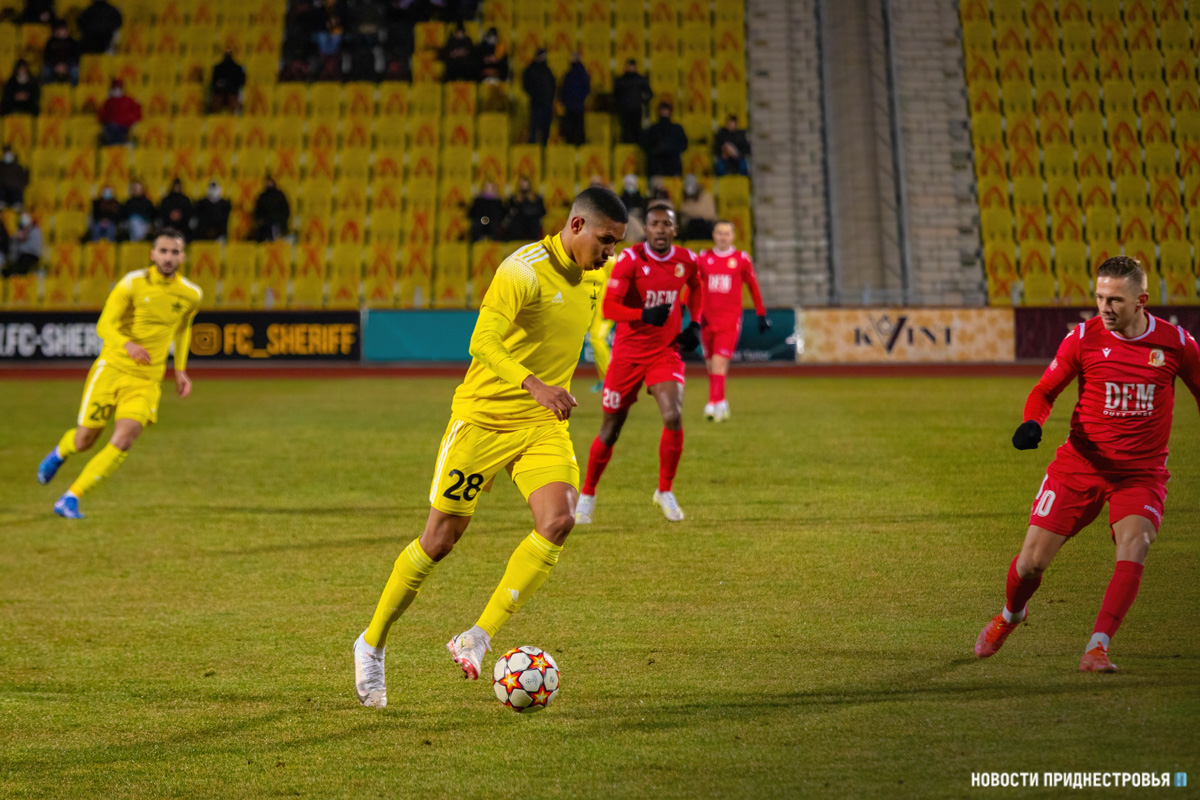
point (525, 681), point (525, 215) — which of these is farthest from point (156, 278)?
point (525, 215)

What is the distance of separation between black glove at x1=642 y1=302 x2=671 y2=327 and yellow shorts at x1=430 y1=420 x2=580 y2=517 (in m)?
3.50

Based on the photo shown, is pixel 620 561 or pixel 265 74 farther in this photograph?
pixel 265 74

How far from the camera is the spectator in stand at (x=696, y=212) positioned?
2439 cm

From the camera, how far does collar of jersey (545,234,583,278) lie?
18.1 feet

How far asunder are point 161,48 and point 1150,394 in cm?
2829

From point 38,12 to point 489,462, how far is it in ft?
93.0

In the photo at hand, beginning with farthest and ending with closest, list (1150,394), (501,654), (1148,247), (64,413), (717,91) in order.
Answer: (717,91) → (1148,247) → (64,413) → (501,654) → (1150,394)

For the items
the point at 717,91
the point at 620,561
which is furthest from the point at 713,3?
the point at 620,561

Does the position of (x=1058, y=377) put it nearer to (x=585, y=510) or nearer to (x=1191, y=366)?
(x=1191, y=366)

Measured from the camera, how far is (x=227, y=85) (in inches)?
1097

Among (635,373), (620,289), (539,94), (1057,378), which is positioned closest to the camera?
(1057,378)

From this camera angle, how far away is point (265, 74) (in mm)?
29109

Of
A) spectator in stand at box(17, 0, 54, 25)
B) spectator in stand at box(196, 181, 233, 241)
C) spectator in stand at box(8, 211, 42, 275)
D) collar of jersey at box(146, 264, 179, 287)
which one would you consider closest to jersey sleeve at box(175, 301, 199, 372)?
collar of jersey at box(146, 264, 179, 287)

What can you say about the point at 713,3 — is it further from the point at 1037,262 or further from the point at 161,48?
the point at 161,48
